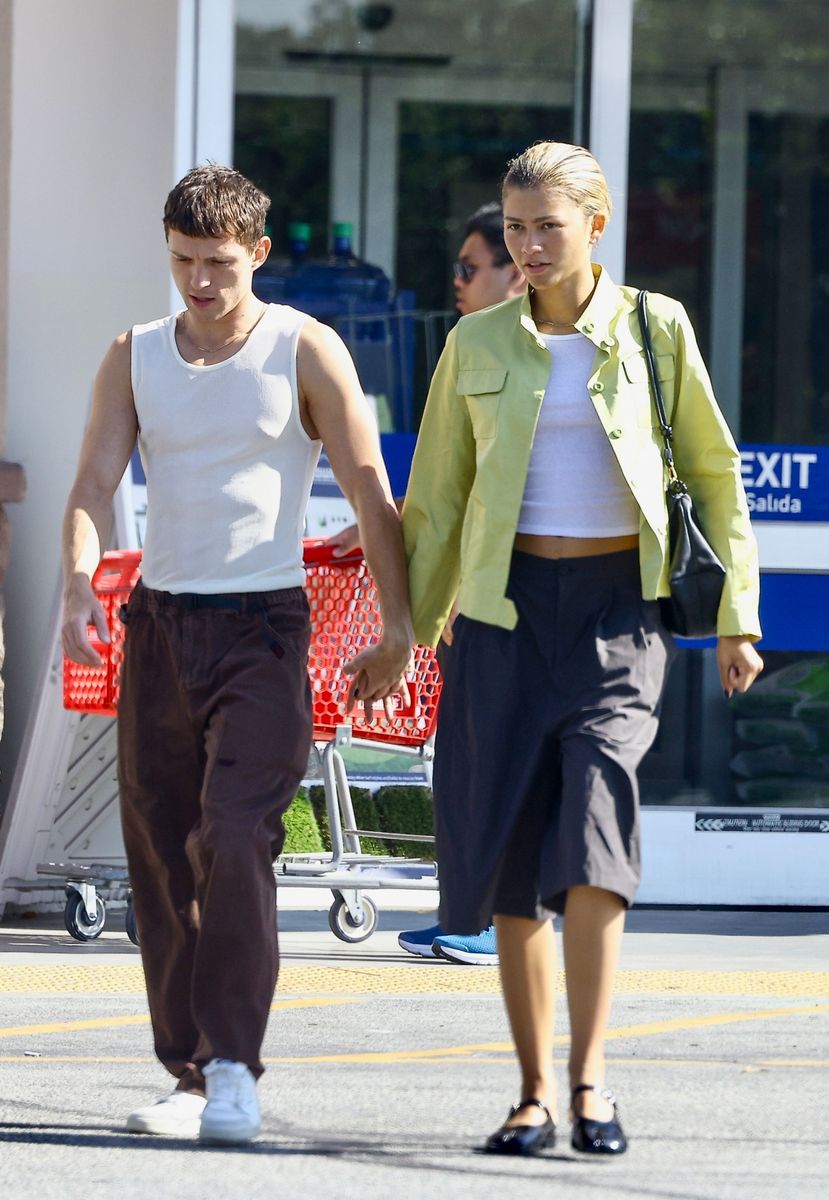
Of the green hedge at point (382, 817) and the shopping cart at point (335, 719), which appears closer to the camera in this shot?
the shopping cart at point (335, 719)

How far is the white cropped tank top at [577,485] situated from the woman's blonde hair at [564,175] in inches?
15.3

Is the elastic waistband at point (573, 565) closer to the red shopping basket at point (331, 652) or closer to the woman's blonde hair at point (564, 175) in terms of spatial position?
the woman's blonde hair at point (564, 175)

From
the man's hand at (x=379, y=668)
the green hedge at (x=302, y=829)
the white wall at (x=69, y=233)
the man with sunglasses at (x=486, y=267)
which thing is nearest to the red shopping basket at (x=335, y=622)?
the man with sunglasses at (x=486, y=267)

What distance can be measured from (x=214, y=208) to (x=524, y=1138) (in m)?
1.84

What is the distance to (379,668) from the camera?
4.43m

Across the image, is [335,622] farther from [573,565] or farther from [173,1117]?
[173,1117]

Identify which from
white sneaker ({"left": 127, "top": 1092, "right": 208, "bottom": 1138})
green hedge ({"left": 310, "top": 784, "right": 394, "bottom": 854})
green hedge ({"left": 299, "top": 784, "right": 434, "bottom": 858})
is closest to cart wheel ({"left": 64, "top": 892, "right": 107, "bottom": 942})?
green hedge ({"left": 299, "top": 784, "right": 434, "bottom": 858})

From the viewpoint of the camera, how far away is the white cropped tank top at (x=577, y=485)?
4246 millimetres

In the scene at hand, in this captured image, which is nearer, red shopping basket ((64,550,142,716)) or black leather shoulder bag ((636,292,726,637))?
black leather shoulder bag ((636,292,726,637))

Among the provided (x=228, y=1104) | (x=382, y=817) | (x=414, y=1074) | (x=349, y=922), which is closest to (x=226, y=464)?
(x=228, y=1104)

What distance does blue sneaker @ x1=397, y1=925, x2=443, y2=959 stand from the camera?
22.2ft

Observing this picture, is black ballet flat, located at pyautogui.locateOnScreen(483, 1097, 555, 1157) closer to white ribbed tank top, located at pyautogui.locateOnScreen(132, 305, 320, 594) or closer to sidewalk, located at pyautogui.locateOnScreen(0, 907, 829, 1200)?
sidewalk, located at pyautogui.locateOnScreen(0, 907, 829, 1200)

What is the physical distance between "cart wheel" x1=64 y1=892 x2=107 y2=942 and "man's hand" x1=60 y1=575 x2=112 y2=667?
2747mm

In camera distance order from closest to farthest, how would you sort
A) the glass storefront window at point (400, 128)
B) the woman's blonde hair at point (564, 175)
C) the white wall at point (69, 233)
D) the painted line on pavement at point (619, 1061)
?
the woman's blonde hair at point (564, 175)
the painted line on pavement at point (619, 1061)
the white wall at point (69, 233)
the glass storefront window at point (400, 128)
